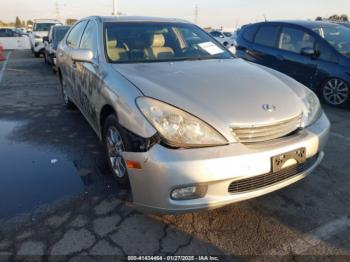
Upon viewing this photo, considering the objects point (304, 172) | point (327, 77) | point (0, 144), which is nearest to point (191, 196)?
point (304, 172)

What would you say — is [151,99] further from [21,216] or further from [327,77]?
[327,77]

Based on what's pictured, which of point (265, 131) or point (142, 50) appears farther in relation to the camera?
point (142, 50)

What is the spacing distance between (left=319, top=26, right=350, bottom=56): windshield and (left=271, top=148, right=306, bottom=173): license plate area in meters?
4.17

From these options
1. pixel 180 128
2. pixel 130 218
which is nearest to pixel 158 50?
pixel 180 128

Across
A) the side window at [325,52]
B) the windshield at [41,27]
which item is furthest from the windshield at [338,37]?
the windshield at [41,27]

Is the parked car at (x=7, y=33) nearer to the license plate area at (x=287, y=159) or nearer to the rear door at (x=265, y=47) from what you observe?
the rear door at (x=265, y=47)

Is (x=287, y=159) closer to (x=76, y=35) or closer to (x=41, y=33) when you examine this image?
(x=76, y=35)

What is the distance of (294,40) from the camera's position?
6.37 metres

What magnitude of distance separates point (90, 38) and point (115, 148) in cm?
154

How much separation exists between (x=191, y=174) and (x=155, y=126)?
0.42 m

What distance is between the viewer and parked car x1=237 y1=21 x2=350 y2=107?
5.71 meters

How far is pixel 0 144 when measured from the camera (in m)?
4.27

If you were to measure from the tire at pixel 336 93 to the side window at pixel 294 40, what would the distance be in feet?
2.74

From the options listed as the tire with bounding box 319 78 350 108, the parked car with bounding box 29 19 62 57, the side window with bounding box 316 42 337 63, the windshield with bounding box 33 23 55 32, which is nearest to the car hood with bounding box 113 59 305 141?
A: the tire with bounding box 319 78 350 108
